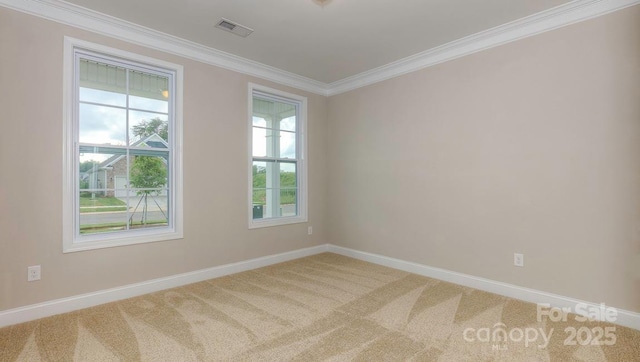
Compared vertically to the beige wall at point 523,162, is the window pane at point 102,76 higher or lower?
higher

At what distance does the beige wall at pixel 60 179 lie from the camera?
254 centimetres

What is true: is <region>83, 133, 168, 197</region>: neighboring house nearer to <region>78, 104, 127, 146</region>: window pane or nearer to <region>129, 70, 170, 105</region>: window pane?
<region>78, 104, 127, 146</region>: window pane

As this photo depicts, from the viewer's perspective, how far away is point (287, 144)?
4.71 metres

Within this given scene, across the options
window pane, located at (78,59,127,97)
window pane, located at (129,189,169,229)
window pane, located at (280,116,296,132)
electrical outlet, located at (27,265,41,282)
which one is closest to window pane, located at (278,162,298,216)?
window pane, located at (280,116,296,132)

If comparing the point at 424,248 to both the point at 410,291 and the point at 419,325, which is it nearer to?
the point at 410,291

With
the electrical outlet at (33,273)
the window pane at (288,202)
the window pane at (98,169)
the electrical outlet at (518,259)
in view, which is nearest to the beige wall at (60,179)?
the electrical outlet at (33,273)

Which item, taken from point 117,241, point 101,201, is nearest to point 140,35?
point 101,201

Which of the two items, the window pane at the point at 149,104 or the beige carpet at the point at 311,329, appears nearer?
the beige carpet at the point at 311,329

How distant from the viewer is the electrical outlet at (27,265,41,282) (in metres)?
2.60

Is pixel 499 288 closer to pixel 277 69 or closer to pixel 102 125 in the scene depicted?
pixel 277 69

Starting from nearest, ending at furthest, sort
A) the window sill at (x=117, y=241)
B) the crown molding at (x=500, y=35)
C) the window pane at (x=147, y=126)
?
the crown molding at (x=500, y=35), the window sill at (x=117, y=241), the window pane at (x=147, y=126)

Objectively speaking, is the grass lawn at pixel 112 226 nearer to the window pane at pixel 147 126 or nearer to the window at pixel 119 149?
the window at pixel 119 149

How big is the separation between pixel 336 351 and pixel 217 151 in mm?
2634

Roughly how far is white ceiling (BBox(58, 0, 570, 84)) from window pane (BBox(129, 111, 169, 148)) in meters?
0.90
